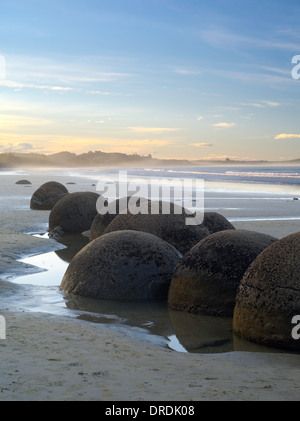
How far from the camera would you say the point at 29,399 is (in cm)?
396

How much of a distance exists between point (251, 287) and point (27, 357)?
2744mm

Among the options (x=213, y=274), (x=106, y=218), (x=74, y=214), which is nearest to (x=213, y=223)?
(x=106, y=218)

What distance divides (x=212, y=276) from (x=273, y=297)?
1482mm

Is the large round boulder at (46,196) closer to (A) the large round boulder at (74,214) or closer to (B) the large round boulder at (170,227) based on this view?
(A) the large round boulder at (74,214)

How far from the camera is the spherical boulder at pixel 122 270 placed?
27.4 ft

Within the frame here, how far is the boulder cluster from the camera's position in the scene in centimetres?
616

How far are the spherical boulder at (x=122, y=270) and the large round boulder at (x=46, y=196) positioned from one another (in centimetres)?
1504

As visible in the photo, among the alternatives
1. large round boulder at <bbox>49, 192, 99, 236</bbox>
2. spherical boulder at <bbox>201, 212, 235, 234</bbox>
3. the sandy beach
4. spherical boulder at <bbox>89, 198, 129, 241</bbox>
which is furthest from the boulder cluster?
large round boulder at <bbox>49, 192, 99, 236</bbox>

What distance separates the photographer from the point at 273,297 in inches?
242


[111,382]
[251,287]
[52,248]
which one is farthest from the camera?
[52,248]

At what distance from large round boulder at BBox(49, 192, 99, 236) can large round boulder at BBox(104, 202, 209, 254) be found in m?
6.05

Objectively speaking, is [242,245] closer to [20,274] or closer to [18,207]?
[20,274]

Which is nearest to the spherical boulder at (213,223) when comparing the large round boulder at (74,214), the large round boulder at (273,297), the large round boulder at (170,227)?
the large round boulder at (170,227)

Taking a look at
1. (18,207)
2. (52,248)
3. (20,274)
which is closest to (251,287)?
(20,274)
